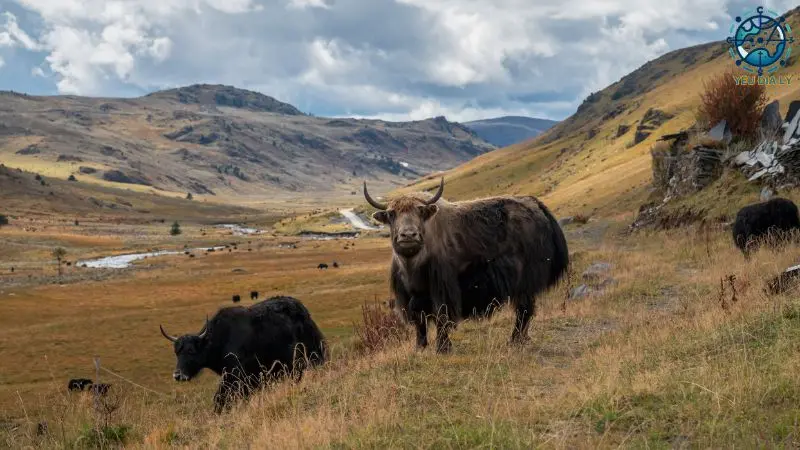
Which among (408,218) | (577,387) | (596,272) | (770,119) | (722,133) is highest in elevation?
(770,119)

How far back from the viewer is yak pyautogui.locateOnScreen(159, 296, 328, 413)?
1255 cm

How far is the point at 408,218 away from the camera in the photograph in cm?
924

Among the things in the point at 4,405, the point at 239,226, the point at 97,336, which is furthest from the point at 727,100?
the point at 239,226

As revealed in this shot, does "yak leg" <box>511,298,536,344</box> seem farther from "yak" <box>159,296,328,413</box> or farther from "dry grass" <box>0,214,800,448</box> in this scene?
"yak" <box>159,296,328,413</box>

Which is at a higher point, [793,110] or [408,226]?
[793,110]

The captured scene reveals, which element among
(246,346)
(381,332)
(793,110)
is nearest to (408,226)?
(381,332)

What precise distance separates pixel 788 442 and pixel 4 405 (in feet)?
77.8

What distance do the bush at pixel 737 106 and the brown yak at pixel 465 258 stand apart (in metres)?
21.7

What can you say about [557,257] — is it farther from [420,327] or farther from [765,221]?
[765,221]

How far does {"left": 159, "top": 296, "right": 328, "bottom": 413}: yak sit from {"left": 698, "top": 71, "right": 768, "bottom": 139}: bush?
76.5 feet

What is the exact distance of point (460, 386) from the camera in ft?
23.5

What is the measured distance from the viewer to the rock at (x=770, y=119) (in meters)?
25.8

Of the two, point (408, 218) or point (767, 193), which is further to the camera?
point (767, 193)

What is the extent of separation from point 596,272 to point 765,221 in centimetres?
486
